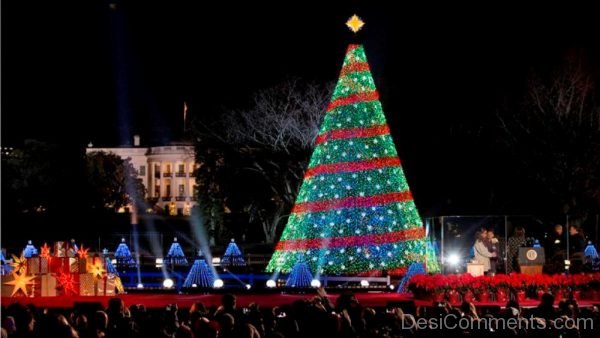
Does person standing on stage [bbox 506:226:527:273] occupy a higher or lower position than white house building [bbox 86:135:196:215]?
lower

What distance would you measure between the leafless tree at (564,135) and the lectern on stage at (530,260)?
19724 millimetres

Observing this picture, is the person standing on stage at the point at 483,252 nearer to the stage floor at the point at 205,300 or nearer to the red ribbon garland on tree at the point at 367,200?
the stage floor at the point at 205,300

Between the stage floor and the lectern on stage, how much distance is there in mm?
2494

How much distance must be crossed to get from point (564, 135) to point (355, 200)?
1807cm

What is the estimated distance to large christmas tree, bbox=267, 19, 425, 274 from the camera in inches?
1224

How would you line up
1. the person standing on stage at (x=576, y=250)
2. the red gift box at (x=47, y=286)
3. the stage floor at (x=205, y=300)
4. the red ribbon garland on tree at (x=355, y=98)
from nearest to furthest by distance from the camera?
the stage floor at (x=205, y=300)
the red gift box at (x=47, y=286)
the person standing on stage at (x=576, y=250)
the red ribbon garland on tree at (x=355, y=98)

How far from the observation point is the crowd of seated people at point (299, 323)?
10898 mm

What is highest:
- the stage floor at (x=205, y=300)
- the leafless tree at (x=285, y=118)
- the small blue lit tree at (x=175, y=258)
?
the leafless tree at (x=285, y=118)

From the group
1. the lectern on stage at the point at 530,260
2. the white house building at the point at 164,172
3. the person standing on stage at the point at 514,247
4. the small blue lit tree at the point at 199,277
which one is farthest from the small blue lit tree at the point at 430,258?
the white house building at the point at 164,172

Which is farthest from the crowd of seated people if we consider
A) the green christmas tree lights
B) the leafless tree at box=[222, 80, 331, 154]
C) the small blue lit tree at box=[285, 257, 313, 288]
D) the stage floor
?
the leafless tree at box=[222, 80, 331, 154]

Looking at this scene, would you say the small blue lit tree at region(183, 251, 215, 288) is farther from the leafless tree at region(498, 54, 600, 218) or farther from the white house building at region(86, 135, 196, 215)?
the white house building at region(86, 135, 196, 215)

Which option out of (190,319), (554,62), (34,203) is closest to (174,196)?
(34,203)

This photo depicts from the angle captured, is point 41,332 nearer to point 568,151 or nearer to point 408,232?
point 408,232

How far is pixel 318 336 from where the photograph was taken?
10398 millimetres
